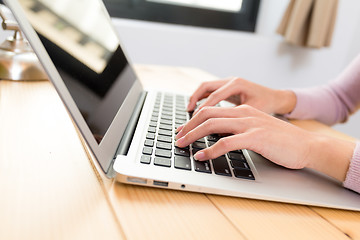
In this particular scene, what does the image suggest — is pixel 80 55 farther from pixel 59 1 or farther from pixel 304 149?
pixel 304 149

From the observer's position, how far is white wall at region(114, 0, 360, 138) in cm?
158

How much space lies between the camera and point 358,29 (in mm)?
1875

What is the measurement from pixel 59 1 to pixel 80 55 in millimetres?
85

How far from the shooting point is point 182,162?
40 cm

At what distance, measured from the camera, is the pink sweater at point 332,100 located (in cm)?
77

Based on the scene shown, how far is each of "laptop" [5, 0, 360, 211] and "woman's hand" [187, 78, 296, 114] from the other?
17 centimetres

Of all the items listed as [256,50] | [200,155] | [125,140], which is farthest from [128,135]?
[256,50]

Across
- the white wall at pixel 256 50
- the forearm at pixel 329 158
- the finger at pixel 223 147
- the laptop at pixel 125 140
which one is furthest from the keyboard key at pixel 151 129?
the white wall at pixel 256 50

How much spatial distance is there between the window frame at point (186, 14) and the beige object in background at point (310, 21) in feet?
0.86

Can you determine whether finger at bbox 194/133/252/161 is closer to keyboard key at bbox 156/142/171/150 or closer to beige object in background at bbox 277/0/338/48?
keyboard key at bbox 156/142/171/150

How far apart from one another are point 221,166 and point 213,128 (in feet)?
0.18

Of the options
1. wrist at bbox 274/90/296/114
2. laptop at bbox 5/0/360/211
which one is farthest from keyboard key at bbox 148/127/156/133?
wrist at bbox 274/90/296/114

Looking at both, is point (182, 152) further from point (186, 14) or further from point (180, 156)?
point (186, 14)

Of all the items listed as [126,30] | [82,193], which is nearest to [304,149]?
[82,193]
